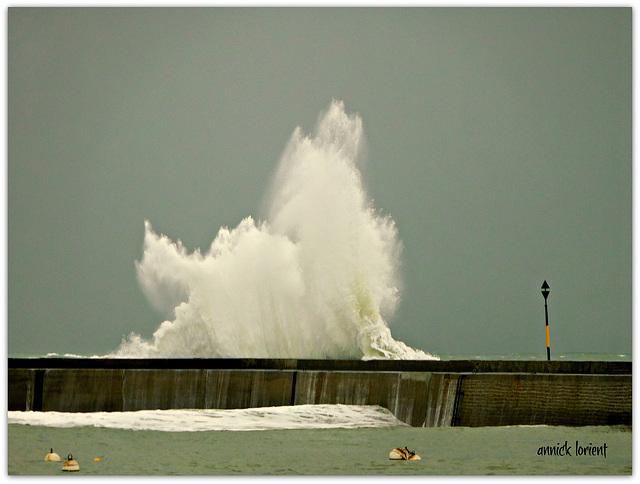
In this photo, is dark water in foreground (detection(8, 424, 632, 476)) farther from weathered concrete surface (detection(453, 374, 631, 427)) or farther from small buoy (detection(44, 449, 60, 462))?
weathered concrete surface (detection(453, 374, 631, 427))

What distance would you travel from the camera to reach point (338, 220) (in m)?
26.3

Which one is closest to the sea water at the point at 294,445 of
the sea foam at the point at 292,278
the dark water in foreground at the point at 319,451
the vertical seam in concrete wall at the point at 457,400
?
the dark water in foreground at the point at 319,451

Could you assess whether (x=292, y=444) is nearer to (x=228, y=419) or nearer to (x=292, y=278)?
(x=228, y=419)

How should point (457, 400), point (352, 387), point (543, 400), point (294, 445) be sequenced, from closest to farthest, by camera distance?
point (294, 445), point (543, 400), point (457, 400), point (352, 387)

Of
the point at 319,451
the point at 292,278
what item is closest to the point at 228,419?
the point at 319,451

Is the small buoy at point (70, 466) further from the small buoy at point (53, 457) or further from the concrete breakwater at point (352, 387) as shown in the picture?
the concrete breakwater at point (352, 387)

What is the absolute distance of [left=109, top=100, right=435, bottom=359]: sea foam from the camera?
2595cm

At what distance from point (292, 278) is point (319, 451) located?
14.7 m

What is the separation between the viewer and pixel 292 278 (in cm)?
2638

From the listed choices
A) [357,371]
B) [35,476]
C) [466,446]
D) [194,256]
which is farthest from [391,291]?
[35,476]

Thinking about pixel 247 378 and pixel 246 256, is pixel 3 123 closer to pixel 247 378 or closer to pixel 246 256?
Result: pixel 247 378

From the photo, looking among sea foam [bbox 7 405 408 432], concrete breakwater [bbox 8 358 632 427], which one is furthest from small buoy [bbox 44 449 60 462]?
concrete breakwater [bbox 8 358 632 427]

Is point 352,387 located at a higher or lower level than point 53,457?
higher

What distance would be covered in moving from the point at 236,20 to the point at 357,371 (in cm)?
482
